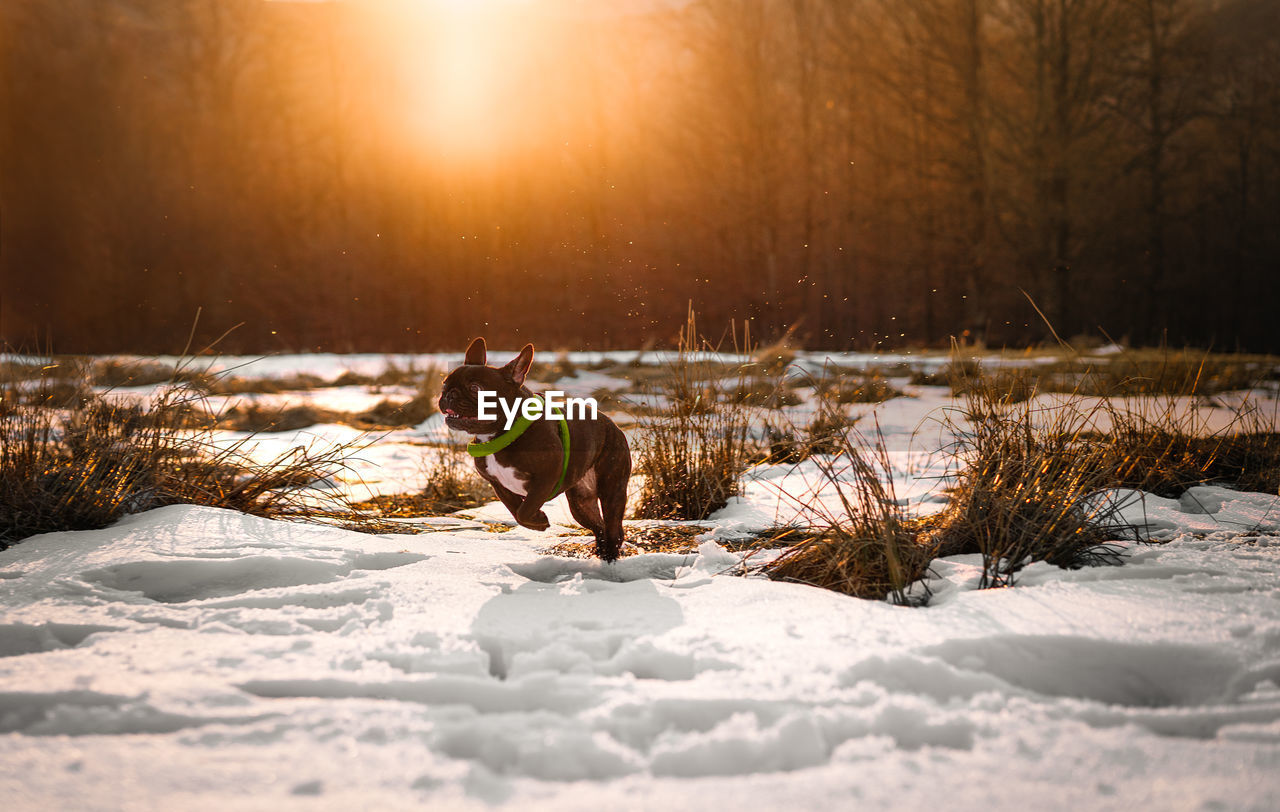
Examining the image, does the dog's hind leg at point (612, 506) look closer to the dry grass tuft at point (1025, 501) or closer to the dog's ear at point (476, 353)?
the dog's ear at point (476, 353)

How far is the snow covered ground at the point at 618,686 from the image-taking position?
47.4 inches

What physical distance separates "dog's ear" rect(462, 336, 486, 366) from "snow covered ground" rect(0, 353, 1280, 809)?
26.6 inches

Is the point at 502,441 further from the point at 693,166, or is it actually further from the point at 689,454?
the point at 693,166

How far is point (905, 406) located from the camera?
23.7 ft

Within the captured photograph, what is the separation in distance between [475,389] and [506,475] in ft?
1.05

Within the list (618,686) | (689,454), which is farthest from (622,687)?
(689,454)

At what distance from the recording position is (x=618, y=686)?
5.02ft

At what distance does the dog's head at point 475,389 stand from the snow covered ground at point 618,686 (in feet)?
1.55

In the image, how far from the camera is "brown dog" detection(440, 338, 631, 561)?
2.29 metres

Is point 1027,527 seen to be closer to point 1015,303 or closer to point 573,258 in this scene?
point 1015,303

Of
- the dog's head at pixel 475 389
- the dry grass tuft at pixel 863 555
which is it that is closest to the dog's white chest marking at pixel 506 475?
the dog's head at pixel 475 389

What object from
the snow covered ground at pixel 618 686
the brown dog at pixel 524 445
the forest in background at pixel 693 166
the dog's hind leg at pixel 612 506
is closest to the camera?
the snow covered ground at pixel 618 686

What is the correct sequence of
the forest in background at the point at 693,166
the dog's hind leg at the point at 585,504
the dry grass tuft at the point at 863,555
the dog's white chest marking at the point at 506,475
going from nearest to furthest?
the dry grass tuft at the point at 863,555 < the dog's white chest marking at the point at 506,475 < the dog's hind leg at the point at 585,504 < the forest in background at the point at 693,166

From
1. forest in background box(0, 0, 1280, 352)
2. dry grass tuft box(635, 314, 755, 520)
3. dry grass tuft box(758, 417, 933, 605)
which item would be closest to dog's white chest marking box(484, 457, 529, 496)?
dry grass tuft box(758, 417, 933, 605)
